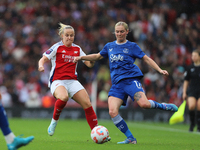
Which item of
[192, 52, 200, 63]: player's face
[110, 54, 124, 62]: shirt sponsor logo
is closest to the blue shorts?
[110, 54, 124, 62]: shirt sponsor logo

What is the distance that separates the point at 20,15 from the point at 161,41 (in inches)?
296

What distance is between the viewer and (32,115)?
15.9 metres

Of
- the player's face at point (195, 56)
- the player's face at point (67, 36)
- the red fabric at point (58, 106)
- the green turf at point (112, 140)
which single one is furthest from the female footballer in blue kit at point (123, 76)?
the player's face at point (195, 56)

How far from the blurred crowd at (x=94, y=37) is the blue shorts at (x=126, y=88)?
858 cm

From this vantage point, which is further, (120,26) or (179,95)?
(179,95)

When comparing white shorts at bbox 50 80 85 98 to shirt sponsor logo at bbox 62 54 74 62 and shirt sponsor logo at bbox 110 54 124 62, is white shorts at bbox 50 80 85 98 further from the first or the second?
shirt sponsor logo at bbox 110 54 124 62

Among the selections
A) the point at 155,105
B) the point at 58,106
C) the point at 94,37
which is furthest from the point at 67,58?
the point at 94,37

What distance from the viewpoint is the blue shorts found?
644 centimetres

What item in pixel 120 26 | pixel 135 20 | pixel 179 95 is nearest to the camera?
pixel 120 26

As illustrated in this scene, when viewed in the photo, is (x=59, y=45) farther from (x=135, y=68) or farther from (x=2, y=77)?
(x=2, y=77)

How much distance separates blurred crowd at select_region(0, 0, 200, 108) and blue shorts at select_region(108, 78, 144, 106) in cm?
858

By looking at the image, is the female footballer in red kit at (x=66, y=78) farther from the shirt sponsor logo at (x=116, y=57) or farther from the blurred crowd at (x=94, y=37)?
the blurred crowd at (x=94, y=37)

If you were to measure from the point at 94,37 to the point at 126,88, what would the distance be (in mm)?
11225

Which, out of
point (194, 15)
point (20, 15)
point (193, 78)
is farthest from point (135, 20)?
point (193, 78)
